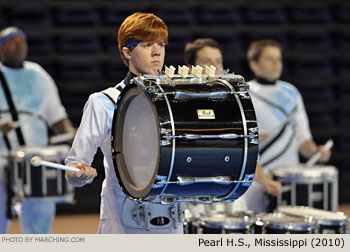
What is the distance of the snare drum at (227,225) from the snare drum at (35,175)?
1.74 meters

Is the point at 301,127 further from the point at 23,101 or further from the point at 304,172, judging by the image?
the point at 23,101

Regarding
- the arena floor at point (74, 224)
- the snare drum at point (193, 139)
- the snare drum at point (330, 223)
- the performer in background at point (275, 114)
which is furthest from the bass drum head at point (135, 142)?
the arena floor at point (74, 224)

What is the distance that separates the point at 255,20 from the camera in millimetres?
7953

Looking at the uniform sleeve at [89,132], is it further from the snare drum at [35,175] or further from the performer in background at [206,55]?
the snare drum at [35,175]

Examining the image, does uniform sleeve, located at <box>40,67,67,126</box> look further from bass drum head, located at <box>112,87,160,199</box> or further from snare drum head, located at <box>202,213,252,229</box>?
bass drum head, located at <box>112,87,160,199</box>

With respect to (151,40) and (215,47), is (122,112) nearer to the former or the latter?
(151,40)

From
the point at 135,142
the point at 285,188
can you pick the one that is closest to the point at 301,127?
the point at 285,188

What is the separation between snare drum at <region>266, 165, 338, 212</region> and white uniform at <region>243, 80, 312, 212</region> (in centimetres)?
24

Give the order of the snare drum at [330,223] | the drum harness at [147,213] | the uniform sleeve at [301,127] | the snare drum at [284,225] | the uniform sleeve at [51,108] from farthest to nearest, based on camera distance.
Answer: the uniform sleeve at [51,108]
the uniform sleeve at [301,127]
the snare drum at [330,223]
the snare drum at [284,225]
the drum harness at [147,213]

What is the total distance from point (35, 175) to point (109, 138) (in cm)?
241

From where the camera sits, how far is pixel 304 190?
504 centimetres

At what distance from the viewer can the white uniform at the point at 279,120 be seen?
17.4ft

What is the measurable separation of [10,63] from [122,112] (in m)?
2.73

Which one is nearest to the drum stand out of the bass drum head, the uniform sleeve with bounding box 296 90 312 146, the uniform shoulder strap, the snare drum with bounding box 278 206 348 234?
the bass drum head
